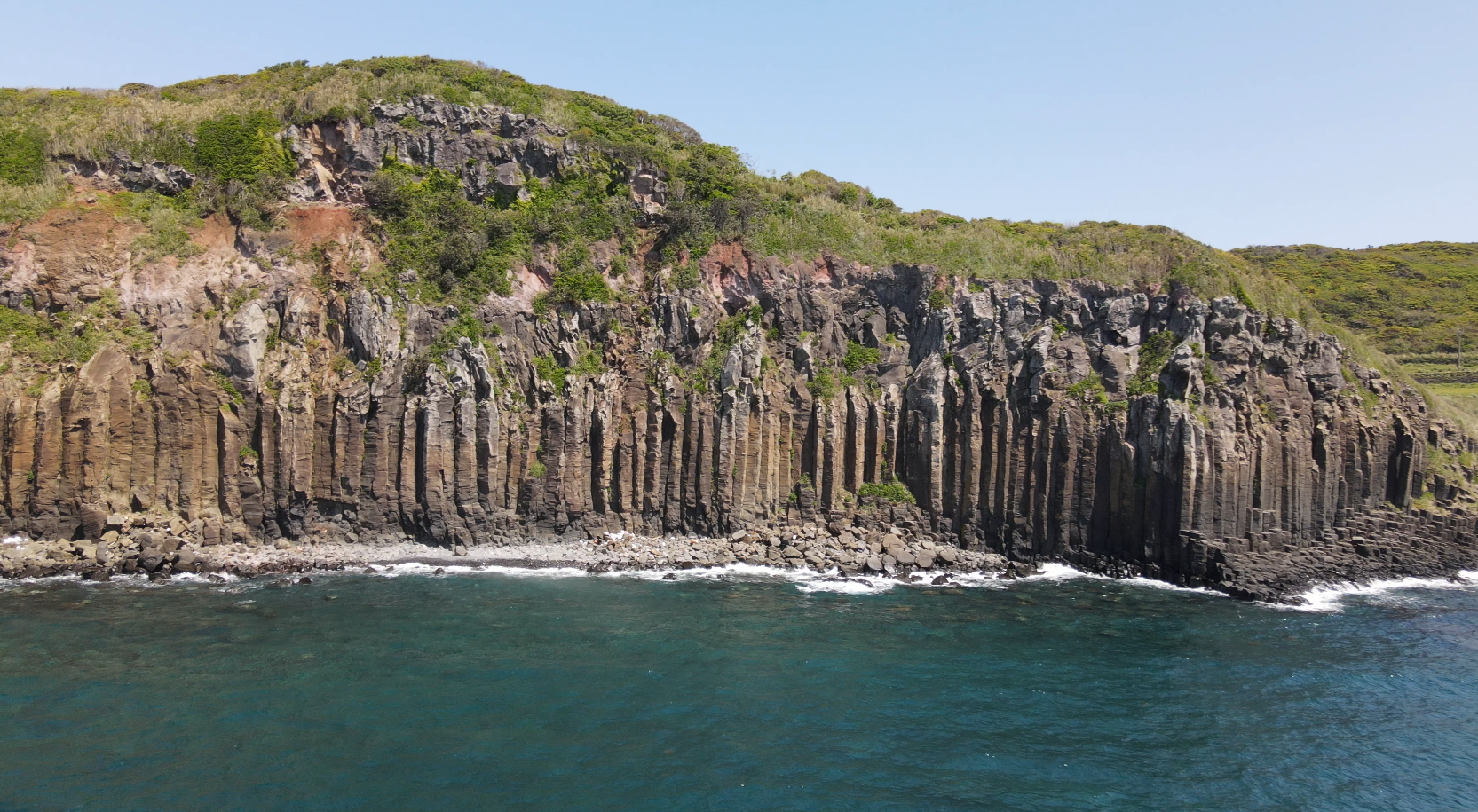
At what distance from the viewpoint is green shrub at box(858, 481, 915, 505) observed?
144ft

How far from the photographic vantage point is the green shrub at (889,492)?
4394cm

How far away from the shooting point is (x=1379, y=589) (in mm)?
38969

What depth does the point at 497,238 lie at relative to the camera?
48312 mm

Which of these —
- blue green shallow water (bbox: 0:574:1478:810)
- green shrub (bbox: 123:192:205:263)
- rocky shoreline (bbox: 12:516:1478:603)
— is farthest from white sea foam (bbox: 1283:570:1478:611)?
green shrub (bbox: 123:192:205:263)

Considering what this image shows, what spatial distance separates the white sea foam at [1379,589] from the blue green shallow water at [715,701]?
1.44 metres

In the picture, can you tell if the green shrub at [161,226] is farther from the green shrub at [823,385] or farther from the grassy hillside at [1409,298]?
the grassy hillside at [1409,298]

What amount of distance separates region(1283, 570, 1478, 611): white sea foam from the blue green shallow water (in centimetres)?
144

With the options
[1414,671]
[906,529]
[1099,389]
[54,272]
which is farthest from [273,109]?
[1414,671]

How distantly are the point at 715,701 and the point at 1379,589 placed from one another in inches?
1290

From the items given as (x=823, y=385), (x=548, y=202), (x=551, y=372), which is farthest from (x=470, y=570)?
(x=548, y=202)

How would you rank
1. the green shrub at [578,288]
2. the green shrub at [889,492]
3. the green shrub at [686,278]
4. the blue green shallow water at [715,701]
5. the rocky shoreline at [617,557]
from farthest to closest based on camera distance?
the green shrub at [686,278]
the green shrub at [578,288]
the green shrub at [889,492]
the rocky shoreline at [617,557]
the blue green shallow water at [715,701]

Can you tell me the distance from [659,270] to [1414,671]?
124 feet

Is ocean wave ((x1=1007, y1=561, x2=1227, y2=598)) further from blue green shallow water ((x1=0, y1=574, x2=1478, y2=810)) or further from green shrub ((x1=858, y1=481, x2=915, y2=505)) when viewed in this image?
green shrub ((x1=858, y1=481, x2=915, y2=505))

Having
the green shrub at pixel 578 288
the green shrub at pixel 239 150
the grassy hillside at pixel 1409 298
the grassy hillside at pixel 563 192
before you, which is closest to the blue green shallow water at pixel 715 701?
the green shrub at pixel 578 288
